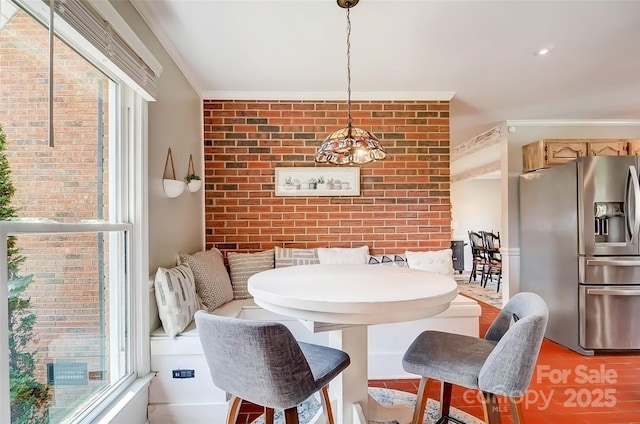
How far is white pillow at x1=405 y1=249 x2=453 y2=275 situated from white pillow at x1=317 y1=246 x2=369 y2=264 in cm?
41

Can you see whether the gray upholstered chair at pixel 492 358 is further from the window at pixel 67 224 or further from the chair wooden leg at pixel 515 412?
the window at pixel 67 224

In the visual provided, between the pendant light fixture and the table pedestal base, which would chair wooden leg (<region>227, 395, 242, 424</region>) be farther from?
the pendant light fixture

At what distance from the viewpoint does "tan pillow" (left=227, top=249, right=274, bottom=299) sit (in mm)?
2654

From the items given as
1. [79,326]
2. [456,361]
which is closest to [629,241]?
[456,361]

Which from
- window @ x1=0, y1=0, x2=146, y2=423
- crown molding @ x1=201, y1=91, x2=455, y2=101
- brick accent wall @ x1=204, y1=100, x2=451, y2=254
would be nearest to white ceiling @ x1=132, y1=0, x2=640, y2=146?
crown molding @ x1=201, y1=91, x2=455, y2=101

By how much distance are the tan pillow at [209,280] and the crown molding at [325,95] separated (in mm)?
1485

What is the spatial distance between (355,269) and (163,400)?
1.31 meters

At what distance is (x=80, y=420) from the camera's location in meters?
1.34

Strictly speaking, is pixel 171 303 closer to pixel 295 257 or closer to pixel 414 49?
pixel 295 257

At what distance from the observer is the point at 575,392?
214 centimetres

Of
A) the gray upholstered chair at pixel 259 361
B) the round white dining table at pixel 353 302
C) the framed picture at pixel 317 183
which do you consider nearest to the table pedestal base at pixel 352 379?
the round white dining table at pixel 353 302

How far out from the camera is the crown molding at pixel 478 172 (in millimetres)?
5200

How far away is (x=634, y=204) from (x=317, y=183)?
259cm

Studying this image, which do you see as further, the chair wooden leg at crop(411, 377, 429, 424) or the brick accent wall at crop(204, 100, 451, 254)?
the brick accent wall at crop(204, 100, 451, 254)
